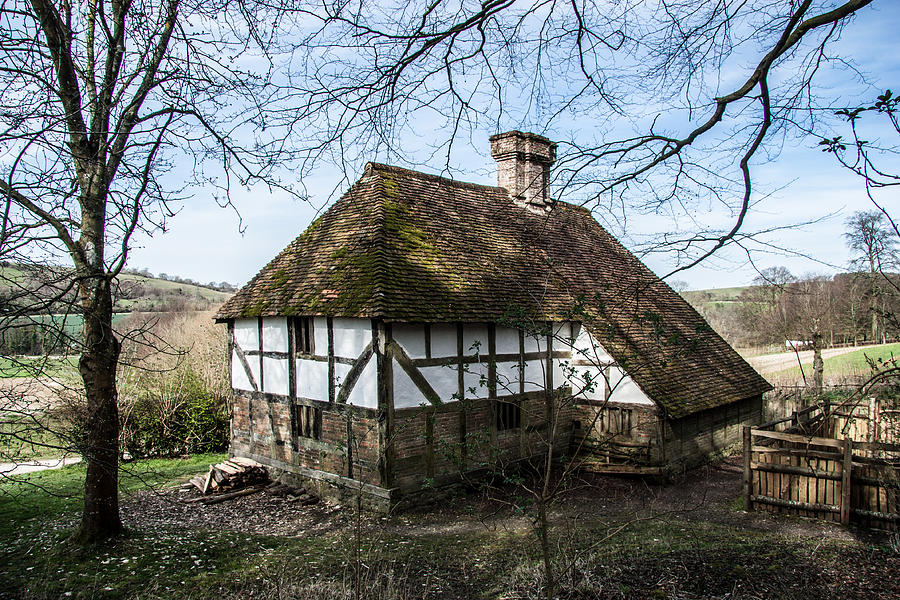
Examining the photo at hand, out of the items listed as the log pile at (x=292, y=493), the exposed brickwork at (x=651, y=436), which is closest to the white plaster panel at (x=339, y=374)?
the log pile at (x=292, y=493)

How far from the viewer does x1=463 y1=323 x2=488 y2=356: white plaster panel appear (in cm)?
1165

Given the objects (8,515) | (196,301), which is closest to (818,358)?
(8,515)

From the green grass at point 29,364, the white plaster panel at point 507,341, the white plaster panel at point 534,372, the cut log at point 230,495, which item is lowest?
the cut log at point 230,495

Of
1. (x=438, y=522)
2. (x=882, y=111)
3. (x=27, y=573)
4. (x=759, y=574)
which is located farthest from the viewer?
(x=438, y=522)

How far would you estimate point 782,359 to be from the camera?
1253 inches

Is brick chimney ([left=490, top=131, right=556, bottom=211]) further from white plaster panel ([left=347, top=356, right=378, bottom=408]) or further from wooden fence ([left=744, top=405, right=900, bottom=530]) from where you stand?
wooden fence ([left=744, top=405, right=900, bottom=530])

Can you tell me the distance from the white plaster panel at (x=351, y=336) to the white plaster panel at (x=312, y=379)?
1.81ft

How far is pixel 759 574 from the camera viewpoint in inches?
253

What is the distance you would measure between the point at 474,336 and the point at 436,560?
4888 millimetres

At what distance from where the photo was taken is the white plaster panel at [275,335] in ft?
40.1

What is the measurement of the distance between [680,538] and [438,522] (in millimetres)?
3921

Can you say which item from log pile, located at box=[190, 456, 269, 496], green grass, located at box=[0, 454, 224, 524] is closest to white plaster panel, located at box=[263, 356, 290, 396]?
log pile, located at box=[190, 456, 269, 496]

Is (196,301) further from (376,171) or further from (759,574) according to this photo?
(759,574)

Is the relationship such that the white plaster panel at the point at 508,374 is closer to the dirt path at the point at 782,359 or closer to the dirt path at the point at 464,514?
the dirt path at the point at 464,514
